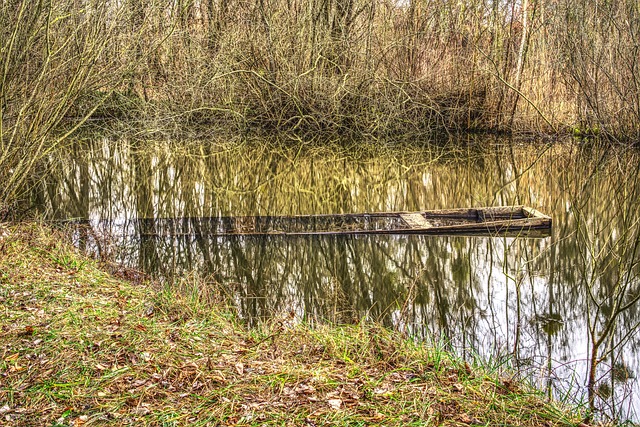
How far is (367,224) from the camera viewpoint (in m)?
9.90

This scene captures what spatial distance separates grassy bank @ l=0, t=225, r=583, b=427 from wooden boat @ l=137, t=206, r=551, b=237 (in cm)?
377

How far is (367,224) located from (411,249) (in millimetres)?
1121

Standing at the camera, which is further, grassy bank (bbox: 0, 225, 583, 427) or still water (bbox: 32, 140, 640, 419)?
still water (bbox: 32, 140, 640, 419)

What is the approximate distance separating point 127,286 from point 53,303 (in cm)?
121

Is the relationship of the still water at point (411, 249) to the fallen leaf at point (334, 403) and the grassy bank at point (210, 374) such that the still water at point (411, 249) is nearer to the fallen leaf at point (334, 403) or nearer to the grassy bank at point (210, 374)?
the grassy bank at point (210, 374)

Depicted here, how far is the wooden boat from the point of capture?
9.48 m

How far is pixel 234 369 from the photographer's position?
4.39 meters

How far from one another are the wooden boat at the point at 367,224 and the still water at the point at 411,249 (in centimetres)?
21

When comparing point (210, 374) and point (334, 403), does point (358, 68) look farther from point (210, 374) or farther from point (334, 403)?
point (334, 403)

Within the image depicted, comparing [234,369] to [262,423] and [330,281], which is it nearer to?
[262,423]

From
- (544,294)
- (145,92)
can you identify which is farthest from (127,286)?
(145,92)

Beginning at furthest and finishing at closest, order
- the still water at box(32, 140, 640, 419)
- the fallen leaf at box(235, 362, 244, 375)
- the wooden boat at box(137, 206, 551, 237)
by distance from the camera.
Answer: the wooden boat at box(137, 206, 551, 237)
the still water at box(32, 140, 640, 419)
the fallen leaf at box(235, 362, 244, 375)

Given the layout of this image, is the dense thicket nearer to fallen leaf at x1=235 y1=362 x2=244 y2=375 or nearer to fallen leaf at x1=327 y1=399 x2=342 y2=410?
fallen leaf at x1=235 y1=362 x2=244 y2=375

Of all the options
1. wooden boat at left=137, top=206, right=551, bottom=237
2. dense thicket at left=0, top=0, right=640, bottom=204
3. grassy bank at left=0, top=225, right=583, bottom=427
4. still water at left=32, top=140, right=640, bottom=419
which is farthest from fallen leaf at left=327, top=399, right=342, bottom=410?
dense thicket at left=0, top=0, right=640, bottom=204
